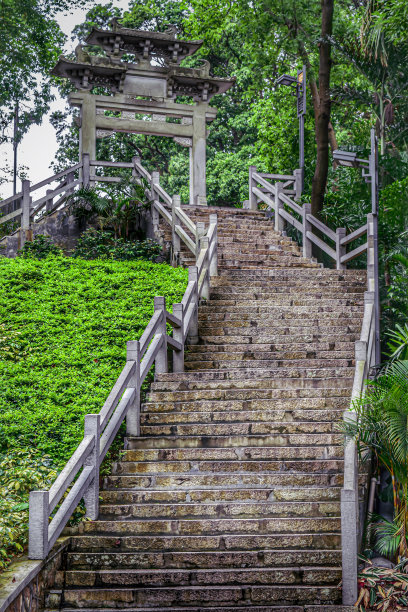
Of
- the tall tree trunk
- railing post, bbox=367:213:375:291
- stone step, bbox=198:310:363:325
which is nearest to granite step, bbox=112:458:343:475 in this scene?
stone step, bbox=198:310:363:325

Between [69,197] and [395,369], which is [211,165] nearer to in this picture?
[69,197]

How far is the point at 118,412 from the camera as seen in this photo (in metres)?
8.93

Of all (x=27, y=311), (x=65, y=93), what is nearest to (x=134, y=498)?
(x=27, y=311)

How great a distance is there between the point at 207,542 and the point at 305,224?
10.4 meters

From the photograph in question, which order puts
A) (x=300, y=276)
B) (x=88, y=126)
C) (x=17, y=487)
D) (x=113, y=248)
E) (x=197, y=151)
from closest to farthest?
1. (x=17, y=487)
2. (x=300, y=276)
3. (x=113, y=248)
4. (x=88, y=126)
5. (x=197, y=151)

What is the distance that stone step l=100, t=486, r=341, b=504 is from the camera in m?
8.38

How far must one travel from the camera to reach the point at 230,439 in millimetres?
9445

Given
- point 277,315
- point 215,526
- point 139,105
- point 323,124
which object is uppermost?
point 139,105

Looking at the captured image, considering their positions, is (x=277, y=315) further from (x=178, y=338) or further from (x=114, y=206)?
(x=114, y=206)

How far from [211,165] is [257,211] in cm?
1213

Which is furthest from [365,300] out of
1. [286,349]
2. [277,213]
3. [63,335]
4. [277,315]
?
[277,213]

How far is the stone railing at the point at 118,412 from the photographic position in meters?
6.95

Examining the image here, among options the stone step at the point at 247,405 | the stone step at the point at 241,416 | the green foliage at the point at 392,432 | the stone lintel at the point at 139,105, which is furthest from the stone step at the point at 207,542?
the stone lintel at the point at 139,105

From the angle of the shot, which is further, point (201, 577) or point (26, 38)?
point (26, 38)
